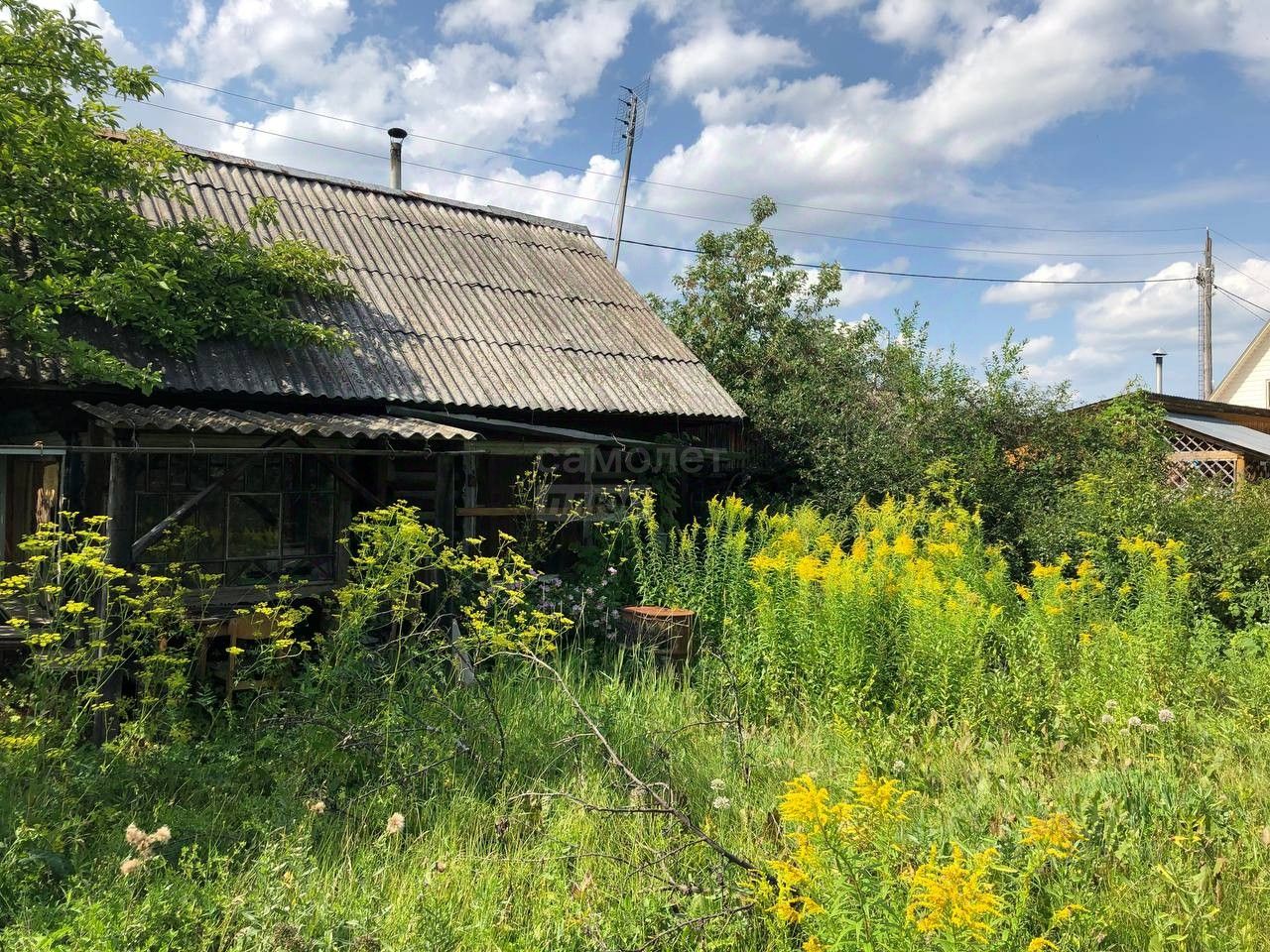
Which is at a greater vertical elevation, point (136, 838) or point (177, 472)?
point (177, 472)

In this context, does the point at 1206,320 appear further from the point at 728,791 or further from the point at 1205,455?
the point at 728,791

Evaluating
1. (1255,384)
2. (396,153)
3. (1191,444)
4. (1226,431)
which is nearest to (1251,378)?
(1255,384)

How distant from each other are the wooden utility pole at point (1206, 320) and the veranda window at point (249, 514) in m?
27.5

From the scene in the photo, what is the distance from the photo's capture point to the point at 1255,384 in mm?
24953

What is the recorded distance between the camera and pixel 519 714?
182 inches

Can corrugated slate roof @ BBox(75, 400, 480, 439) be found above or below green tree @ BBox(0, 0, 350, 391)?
below

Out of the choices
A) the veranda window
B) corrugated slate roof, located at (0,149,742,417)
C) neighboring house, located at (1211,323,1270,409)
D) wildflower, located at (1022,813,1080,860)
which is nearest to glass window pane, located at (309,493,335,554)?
the veranda window

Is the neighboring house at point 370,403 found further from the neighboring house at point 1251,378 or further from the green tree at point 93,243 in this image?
the neighboring house at point 1251,378

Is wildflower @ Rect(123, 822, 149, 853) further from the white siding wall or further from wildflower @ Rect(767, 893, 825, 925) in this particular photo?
the white siding wall

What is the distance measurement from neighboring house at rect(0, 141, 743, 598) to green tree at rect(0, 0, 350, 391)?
0.30 meters

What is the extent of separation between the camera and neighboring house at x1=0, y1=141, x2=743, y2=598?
6.36m

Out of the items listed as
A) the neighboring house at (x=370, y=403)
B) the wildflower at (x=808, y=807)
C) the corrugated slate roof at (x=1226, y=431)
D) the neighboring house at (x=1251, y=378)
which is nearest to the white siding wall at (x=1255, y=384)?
the neighboring house at (x=1251, y=378)

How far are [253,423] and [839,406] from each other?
903 cm

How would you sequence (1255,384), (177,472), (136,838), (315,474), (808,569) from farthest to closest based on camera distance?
1. (1255,384)
2. (315,474)
3. (177,472)
4. (808,569)
5. (136,838)
